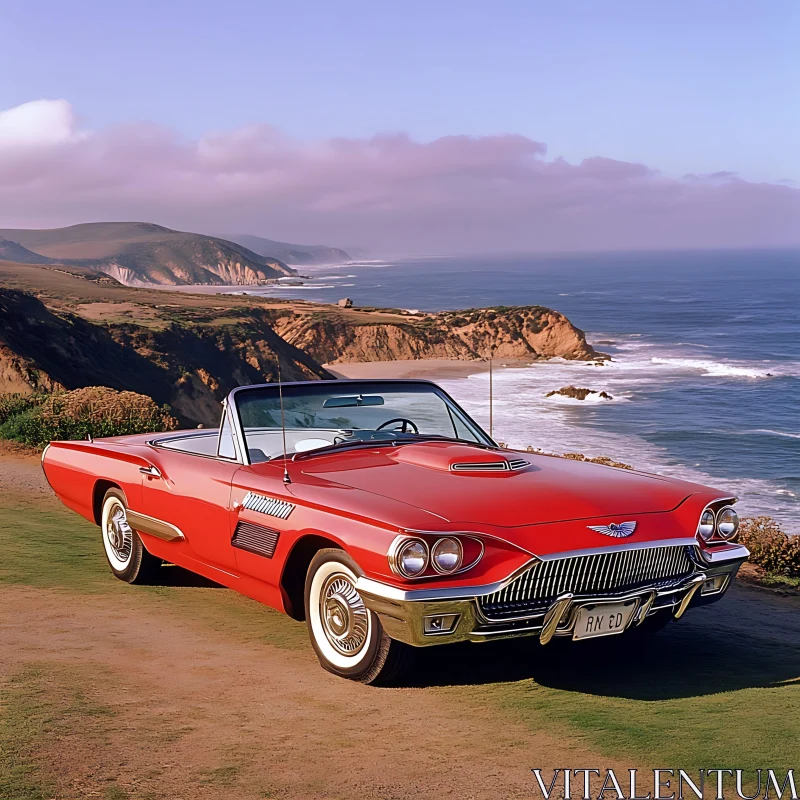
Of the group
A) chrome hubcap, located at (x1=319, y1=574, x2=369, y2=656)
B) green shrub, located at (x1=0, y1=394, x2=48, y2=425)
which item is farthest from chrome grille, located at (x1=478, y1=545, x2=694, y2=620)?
green shrub, located at (x1=0, y1=394, x2=48, y2=425)

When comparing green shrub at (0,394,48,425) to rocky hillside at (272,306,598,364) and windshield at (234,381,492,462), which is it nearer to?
windshield at (234,381,492,462)

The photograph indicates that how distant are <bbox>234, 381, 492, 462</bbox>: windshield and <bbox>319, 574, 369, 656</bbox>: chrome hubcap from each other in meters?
1.24

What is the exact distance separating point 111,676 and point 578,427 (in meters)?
32.7

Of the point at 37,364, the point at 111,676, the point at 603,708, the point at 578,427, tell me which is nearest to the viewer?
the point at 603,708

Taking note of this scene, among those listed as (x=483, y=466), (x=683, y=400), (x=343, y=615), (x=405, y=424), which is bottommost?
(x=683, y=400)

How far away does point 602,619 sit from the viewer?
480cm

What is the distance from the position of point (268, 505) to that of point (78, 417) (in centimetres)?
1163

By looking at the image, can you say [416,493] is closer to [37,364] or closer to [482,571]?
[482,571]

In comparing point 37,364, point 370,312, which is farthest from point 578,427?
point 370,312

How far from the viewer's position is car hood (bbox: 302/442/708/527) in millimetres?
4938

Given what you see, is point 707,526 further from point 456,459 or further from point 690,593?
point 456,459

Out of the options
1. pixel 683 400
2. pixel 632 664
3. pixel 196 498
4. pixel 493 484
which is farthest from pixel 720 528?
pixel 683 400

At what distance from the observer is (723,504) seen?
5.67m

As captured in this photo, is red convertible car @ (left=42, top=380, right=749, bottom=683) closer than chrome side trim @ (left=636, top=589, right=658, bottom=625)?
Yes
